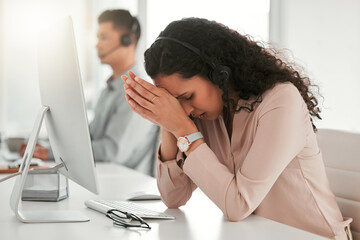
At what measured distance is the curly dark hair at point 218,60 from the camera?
130cm

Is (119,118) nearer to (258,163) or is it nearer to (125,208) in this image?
(125,208)

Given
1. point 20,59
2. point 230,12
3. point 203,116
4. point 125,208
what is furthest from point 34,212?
point 20,59

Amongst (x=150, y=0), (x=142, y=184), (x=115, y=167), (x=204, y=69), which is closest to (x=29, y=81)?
(x=150, y=0)

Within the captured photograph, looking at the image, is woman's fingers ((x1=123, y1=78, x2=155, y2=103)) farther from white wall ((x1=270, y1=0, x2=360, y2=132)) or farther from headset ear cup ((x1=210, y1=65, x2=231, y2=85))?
white wall ((x1=270, y1=0, x2=360, y2=132))

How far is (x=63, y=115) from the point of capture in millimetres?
1146

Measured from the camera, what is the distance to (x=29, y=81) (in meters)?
4.86

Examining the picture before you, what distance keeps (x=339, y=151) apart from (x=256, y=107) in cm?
34

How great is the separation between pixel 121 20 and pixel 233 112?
1.97 meters

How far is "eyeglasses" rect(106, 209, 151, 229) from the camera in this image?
43.9 inches

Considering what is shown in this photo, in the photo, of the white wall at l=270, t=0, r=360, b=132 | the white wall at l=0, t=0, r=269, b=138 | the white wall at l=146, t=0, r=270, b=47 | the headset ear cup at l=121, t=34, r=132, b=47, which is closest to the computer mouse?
the white wall at l=270, t=0, r=360, b=132

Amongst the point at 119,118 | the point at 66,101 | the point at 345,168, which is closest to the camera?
the point at 66,101

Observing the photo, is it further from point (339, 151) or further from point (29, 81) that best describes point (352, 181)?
point (29, 81)

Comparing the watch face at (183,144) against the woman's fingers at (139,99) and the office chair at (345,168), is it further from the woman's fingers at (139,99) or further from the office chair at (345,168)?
the office chair at (345,168)

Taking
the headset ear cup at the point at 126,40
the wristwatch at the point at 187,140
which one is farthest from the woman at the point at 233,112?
the headset ear cup at the point at 126,40
